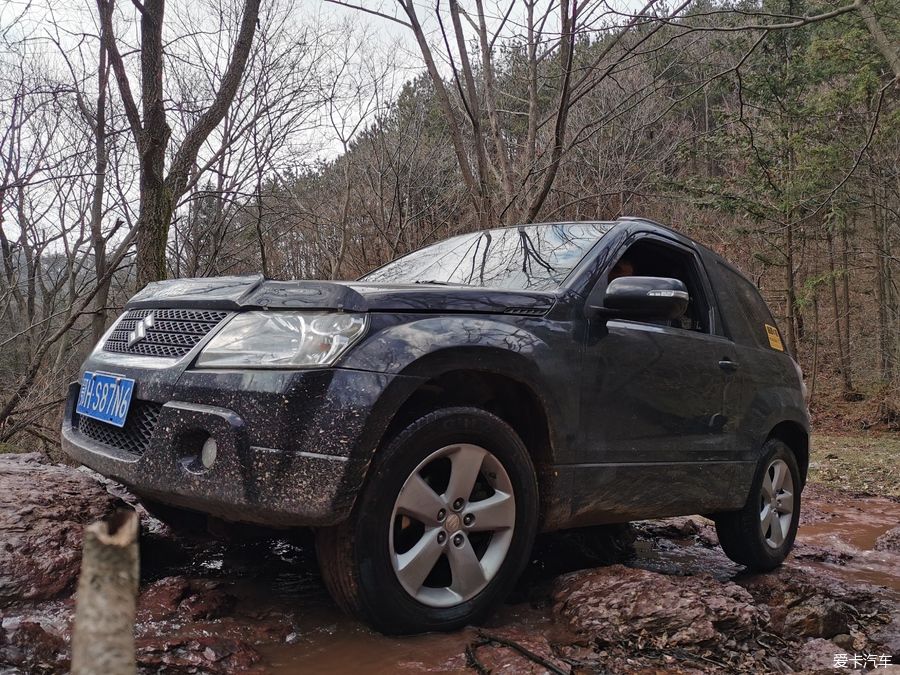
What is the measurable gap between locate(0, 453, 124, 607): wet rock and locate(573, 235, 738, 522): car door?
193cm

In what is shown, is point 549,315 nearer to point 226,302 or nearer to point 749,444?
point 226,302

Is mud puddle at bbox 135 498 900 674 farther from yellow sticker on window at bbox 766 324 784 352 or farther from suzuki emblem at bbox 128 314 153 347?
yellow sticker on window at bbox 766 324 784 352

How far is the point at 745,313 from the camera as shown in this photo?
12.8ft

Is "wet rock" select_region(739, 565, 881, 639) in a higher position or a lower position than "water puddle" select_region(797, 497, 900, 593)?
higher

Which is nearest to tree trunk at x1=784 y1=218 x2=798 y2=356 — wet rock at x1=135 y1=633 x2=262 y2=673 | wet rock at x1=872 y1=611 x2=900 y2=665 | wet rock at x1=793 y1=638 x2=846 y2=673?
wet rock at x1=872 y1=611 x2=900 y2=665

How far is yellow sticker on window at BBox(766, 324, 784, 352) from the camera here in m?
4.07

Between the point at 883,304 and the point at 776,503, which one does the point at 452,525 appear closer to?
the point at 776,503

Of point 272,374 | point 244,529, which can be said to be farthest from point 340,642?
point 272,374

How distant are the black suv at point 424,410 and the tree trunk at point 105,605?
1383mm

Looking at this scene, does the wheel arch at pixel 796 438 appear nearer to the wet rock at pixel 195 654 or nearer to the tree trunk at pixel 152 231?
the wet rock at pixel 195 654

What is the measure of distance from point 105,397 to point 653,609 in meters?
2.17

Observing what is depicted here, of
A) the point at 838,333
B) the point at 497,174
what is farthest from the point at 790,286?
the point at 497,174

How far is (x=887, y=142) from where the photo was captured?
14.8 m

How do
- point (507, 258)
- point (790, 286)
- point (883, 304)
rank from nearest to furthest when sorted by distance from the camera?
point (507, 258) < point (883, 304) < point (790, 286)
